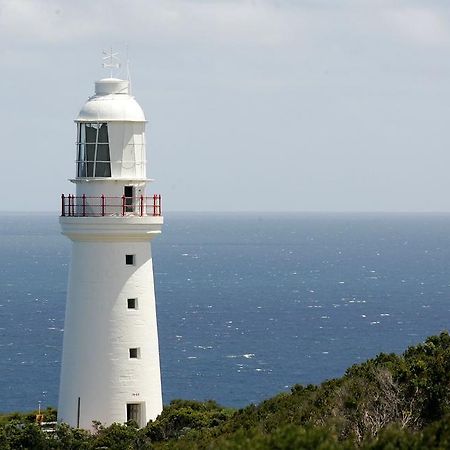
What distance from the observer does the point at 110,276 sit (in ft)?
92.0

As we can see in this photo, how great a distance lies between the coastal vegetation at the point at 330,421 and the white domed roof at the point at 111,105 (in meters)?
6.22

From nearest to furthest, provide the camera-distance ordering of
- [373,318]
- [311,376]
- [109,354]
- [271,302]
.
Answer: [109,354]
[311,376]
[373,318]
[271,302]

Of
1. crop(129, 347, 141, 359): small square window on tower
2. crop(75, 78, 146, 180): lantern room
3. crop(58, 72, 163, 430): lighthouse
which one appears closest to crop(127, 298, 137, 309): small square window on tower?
crop(58, 72, 163, 430): lighthouse

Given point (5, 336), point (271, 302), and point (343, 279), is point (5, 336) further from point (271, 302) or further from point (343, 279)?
point (343, 279)

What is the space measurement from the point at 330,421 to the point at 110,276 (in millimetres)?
8473

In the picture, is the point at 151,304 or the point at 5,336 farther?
the point at 5,336

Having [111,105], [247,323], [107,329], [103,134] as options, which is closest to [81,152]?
[103,134]

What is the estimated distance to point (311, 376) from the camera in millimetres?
66625

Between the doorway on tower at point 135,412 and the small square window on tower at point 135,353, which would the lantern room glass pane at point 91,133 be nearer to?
the small square window on tower at point 135,353

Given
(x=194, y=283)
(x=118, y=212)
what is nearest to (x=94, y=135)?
(x=118, y=212)

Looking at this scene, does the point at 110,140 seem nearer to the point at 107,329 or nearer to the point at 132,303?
the point at 132,303

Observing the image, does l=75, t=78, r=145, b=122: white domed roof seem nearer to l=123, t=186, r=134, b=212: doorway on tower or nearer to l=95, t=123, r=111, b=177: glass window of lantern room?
l=95, t=123, r=111, b=177: glass window of lantern room

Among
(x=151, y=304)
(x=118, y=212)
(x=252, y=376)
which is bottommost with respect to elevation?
(x=252, y=376)

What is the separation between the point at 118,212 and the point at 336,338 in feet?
194
